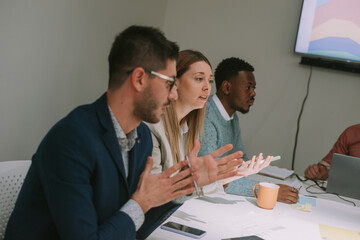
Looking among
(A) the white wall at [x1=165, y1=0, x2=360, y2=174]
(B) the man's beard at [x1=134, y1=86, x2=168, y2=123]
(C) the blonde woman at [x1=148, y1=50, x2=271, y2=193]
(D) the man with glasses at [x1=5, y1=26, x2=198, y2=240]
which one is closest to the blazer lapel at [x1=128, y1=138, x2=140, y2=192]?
(D) the man with glasses at [x1=5, y1=26, x2=198, y2=240]

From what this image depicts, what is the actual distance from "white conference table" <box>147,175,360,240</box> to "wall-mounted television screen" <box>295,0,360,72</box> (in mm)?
1790

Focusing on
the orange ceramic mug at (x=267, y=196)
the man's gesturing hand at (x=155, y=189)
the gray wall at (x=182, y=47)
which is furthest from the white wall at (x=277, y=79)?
the man's gesturing hand at (x=155, y=189)

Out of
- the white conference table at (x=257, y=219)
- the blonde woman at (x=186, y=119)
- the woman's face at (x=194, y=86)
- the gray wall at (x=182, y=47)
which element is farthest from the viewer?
the gray wall at (x=182, y=47)

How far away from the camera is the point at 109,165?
42.3 inches

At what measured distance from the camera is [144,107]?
1150 mm

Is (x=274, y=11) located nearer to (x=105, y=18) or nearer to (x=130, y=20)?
(x=130, y=20)

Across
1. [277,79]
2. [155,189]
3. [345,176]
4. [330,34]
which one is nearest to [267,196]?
[345,176]

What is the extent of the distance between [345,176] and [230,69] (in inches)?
48.0

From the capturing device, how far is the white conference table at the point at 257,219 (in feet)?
4.61

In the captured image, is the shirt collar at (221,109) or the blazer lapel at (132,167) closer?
the blazer lapel at (132,167)

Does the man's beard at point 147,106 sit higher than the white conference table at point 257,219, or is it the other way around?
the man's beard at point 147,106

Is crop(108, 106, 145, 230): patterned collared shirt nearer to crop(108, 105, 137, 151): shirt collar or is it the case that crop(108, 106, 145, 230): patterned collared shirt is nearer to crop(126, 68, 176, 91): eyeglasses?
crop(108, 105, 137, 151): shirt collar

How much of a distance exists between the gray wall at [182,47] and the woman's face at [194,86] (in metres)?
0.87

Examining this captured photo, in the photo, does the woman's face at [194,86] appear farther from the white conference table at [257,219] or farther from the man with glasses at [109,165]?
the man with glasses at [109,165]
